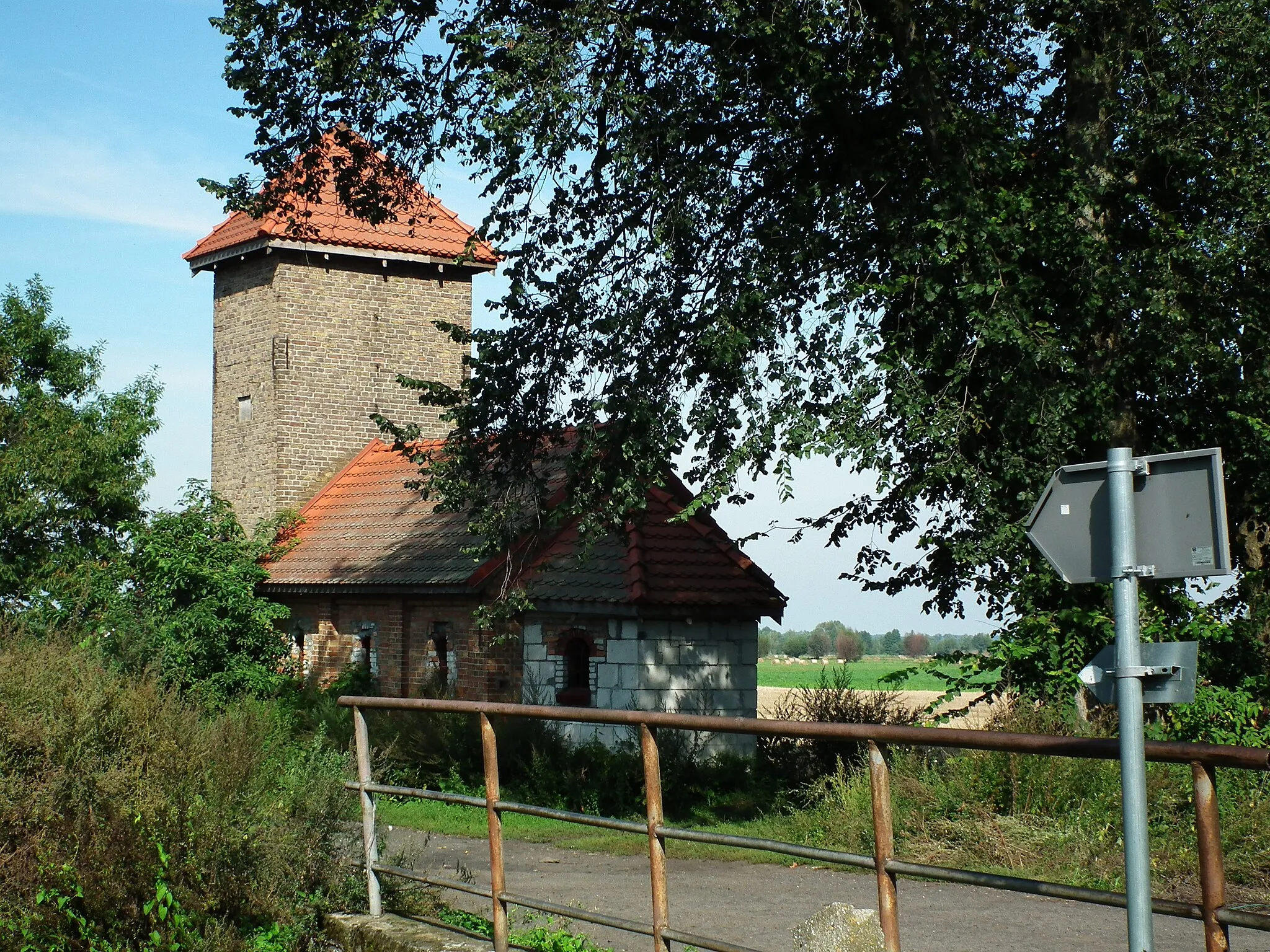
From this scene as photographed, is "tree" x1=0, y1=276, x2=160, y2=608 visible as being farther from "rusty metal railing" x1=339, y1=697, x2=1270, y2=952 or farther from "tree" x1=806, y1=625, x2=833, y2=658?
"tree" x1=806, y1=625, x2=833, y2=658

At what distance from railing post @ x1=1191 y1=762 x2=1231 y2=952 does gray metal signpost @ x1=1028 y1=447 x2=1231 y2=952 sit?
22 cm

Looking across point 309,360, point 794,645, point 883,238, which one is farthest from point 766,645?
point 883,238

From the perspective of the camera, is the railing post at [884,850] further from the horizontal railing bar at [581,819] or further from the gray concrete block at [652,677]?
the gray concrete block at [652,677]

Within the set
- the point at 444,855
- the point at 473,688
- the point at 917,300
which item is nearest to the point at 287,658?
the point at 473,688

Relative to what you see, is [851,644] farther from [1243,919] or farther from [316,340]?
[1243,919]

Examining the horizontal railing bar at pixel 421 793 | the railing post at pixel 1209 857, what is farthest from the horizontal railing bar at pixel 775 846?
the horizontal railing bar at pixel 421 793

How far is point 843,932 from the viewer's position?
5074 millimetres

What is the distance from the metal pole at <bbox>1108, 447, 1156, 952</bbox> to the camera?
3.87m

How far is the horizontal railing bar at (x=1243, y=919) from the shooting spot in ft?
11.0

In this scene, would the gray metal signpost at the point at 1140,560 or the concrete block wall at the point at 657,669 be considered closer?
the gray metal signpost at the point at 1140,560

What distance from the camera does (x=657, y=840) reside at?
5270 mm

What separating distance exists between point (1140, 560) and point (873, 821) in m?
1.43

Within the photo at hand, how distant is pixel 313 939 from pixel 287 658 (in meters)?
19.4

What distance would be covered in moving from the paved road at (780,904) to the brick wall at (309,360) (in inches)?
720
